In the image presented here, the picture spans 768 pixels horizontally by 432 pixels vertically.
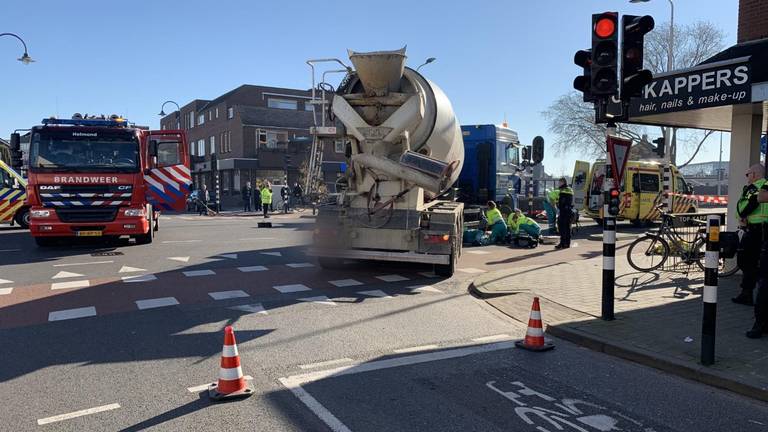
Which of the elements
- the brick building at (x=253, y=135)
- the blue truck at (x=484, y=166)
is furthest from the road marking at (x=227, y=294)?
the brick building at (x=253, y=135)

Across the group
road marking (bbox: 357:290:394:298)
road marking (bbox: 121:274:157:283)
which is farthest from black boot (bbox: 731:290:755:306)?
road marking (bbox: 121:274:157:283)

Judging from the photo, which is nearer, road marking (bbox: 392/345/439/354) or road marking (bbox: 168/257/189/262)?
road marking (bbox: 392/345/439/354)

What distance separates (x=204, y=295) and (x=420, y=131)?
457 cm

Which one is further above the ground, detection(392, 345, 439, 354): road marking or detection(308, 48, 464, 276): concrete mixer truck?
detection(308, 48, 464, 276): concrete mixer truck

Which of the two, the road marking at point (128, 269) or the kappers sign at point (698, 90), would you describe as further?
the road marking at point (128, 269)

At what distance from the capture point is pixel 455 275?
33.4ft

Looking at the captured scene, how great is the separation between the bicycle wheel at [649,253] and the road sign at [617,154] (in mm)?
4129

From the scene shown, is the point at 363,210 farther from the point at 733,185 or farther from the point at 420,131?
the point at 733,185

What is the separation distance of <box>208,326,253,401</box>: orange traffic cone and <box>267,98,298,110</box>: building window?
156 feet

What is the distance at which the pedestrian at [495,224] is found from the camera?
14.5 m

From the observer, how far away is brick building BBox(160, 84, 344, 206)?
45219mm

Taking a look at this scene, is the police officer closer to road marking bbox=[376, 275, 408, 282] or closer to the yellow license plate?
road marking bbox=[376, 275, 408, 282]

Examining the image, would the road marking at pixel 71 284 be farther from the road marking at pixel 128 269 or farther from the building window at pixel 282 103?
the building window at pixel 282 103

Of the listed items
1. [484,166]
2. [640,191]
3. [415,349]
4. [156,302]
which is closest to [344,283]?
[156,302]
